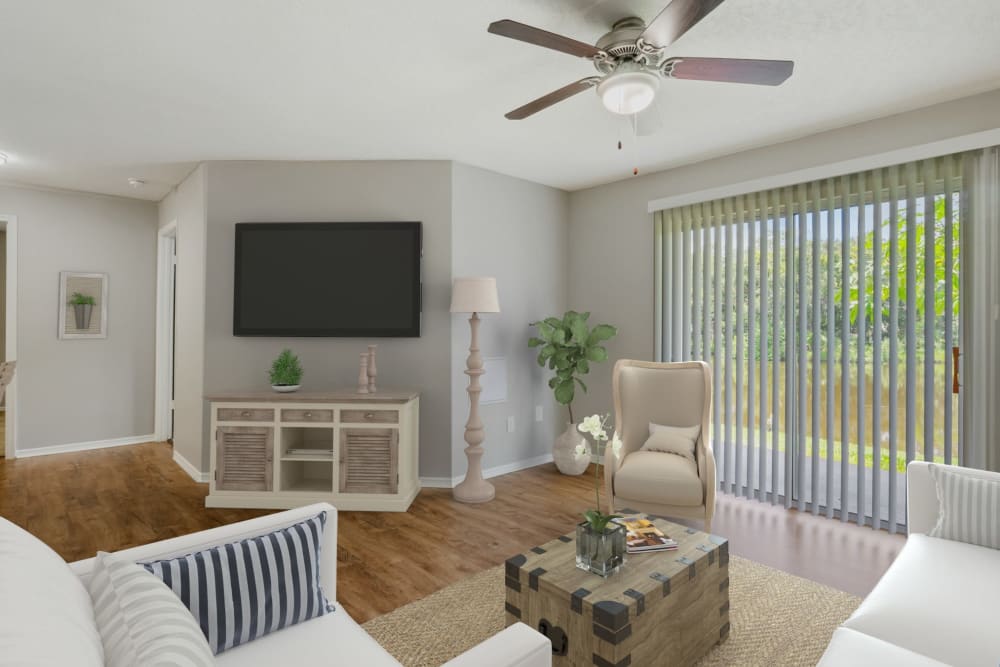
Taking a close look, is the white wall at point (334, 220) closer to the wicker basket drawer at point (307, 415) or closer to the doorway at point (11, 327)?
the wicker basket drawer at point (307, 415)

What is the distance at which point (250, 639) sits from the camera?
1.26 metres

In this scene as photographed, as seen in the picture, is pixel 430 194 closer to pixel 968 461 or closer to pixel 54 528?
pixel 54 528

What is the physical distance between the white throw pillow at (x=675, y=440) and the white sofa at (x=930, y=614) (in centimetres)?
130

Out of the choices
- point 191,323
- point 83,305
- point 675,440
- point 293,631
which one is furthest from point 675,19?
point 83,305

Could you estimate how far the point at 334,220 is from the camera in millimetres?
4062

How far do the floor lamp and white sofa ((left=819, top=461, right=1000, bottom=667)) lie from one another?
2487mm

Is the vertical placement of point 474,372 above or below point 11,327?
below

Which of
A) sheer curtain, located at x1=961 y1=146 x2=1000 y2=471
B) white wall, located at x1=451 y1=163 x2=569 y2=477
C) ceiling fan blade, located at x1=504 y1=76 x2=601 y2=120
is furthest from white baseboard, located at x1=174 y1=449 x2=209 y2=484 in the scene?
sheer curtain, located at x1=961 y1=146 x2=1000 y2=471

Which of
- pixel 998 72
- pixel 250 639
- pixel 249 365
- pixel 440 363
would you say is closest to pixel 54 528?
pixel 249 365

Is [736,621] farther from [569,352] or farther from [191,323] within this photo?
[191,323]

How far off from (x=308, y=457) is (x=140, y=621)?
275 cm

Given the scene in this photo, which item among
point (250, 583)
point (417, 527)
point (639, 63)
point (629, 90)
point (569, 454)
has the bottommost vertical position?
point (417, 527)

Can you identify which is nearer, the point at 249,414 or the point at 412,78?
the point at 412,78

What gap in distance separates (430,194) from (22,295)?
396cm
